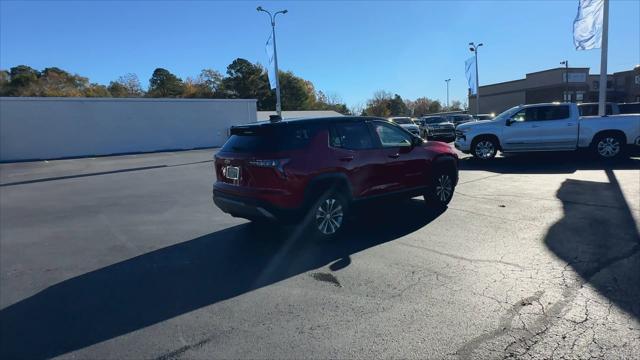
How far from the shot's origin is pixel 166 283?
179 inches

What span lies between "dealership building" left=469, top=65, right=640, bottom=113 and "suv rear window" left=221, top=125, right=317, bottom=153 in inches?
2078

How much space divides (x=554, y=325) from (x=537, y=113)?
1179 cm

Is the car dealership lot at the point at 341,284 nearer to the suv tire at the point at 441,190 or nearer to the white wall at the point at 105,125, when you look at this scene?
the suv tire at the point at 441,190

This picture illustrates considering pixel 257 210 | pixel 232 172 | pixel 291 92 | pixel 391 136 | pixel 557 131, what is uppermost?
pixel 291 92

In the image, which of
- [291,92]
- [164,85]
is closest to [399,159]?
[291,92]

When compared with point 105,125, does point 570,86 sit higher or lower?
higher

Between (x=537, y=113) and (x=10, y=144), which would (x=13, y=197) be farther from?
(x=10, y=144)

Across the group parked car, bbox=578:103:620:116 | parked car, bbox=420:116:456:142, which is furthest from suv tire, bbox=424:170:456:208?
parked car, bbox=420:116:456:142

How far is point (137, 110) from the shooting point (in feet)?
98.2

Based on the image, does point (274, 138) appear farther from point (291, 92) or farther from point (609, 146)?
point (291, 92)

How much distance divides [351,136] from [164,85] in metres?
73.8

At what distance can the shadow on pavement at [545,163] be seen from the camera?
1177cm

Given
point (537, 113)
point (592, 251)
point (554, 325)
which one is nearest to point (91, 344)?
point (554, 325)

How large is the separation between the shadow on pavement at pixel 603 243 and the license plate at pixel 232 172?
4227mm
